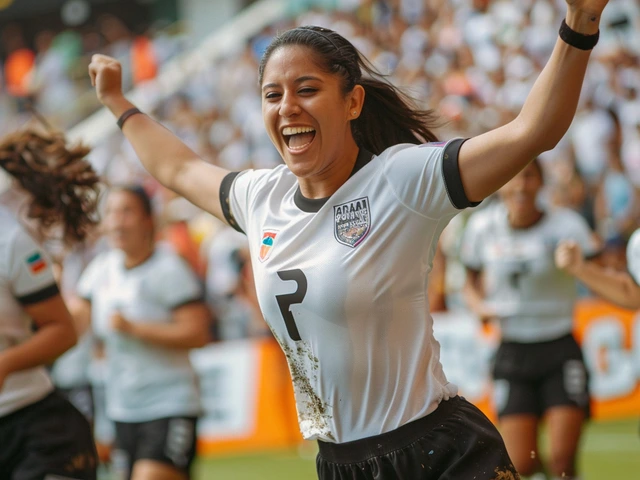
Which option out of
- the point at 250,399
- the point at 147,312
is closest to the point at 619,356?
the point at 250,399

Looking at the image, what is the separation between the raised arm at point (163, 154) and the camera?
13.6 feet

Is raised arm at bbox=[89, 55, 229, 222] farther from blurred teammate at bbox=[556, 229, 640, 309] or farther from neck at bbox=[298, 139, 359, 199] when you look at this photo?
blurred teammate at bbox=[556, 229, 640, 309]

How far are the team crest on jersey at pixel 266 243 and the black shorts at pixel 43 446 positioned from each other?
1404mm

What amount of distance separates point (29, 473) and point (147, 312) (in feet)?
7.74

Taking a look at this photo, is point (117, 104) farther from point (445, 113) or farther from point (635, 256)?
point (445, 113)

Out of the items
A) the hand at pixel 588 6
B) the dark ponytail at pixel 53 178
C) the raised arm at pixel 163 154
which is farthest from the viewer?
the dark ponytail at pixel 53 178

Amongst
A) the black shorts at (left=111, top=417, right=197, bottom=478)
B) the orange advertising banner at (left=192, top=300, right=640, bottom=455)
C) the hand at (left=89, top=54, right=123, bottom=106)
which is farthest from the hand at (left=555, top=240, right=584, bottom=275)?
the orange advertising banner at (left=192, top=300, right=640, bottom=455)

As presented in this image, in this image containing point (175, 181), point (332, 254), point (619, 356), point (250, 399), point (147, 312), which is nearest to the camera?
point (332, 254)

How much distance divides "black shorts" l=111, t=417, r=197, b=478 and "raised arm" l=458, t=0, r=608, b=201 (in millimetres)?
3670

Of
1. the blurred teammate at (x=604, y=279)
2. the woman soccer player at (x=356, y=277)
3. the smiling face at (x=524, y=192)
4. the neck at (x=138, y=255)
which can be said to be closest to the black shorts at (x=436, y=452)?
the woman soccer player at (x=356, y=277)

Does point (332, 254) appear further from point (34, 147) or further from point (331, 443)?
point (34, 147)

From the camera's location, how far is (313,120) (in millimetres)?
3457

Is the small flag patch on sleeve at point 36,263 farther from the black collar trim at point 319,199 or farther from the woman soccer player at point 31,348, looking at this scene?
the black collar trim at point 319,199

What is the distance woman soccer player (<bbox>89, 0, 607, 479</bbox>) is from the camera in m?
3.39
